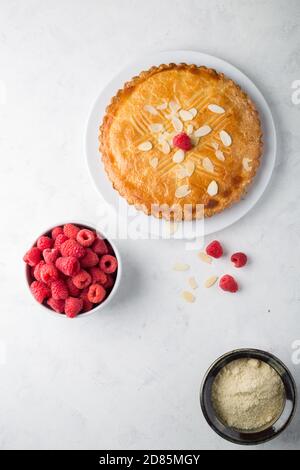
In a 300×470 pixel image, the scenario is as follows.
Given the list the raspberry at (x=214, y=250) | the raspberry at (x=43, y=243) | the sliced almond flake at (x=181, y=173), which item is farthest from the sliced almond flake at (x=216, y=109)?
the raspberry at (x=43, y=243)

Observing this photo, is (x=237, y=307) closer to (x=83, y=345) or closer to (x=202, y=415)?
(x=202, y=415)

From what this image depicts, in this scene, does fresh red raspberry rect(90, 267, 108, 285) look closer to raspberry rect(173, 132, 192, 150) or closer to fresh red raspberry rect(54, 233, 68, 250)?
fresh red raspberry rect(54, 233, 68, 250)

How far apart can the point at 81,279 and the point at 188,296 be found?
625 millimetres

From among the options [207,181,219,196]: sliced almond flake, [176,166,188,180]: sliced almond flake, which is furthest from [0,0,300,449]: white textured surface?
[176,166,188,180]: sliced almond flake

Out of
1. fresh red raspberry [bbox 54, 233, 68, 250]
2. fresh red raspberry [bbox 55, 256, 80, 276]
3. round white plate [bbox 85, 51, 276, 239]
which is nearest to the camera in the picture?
fresh red raspberry [bbox 55, 256, 80, 276]

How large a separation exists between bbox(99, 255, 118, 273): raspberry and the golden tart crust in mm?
300

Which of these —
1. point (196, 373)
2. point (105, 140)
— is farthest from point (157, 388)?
point (105, 140)

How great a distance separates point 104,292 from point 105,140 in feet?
2.52

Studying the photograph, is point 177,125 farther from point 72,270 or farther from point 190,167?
point 72,270

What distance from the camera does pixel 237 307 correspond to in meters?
3.10

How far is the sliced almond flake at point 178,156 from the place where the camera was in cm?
289

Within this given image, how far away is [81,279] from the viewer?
2.78 metres

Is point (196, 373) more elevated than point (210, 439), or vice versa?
point (196, 373)

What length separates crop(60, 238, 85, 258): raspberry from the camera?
2775 millimetres
